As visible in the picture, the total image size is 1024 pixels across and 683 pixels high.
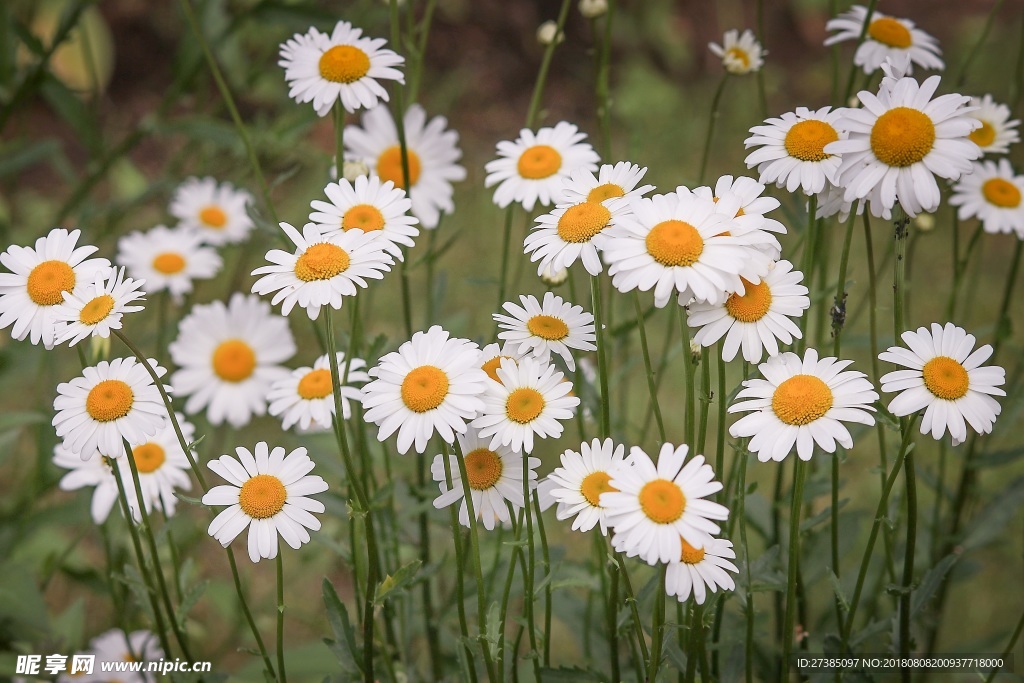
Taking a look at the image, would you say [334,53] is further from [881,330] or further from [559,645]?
[881,330]

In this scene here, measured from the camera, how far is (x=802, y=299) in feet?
2.27

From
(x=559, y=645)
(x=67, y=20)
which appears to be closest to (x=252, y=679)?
(x=559, y=645)

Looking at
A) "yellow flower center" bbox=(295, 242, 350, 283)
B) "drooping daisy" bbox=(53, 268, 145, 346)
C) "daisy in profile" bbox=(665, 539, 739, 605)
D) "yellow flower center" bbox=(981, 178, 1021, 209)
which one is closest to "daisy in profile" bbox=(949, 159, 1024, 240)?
"yellow flower center" bbox=(981, 178, 1021, 209)

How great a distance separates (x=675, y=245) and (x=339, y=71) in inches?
16.7

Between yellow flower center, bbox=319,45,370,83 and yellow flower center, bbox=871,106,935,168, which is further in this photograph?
yellow flower center, bbox=319,45,370,83

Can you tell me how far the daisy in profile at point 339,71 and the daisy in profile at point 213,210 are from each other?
0.57 m

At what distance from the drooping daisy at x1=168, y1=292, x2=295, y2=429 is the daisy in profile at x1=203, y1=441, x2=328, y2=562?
0.55 m

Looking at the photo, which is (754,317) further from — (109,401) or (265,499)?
(109,401)

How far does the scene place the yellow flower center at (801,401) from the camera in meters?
0.68

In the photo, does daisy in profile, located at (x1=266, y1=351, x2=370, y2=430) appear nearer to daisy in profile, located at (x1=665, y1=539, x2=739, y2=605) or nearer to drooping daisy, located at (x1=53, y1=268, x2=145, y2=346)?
drooping daisy, located at (x1=53, y1=268, x2=145, y2=346)

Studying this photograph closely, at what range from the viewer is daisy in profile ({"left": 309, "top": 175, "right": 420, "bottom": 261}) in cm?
80

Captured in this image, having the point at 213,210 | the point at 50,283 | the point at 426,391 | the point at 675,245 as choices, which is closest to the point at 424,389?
the point at 426,391

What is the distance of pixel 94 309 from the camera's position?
727 mm

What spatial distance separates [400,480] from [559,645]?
0.46 metres
